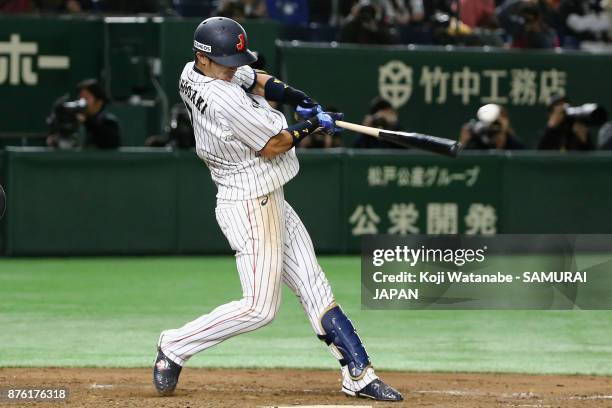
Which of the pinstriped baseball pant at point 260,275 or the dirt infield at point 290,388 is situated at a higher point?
the pinstriped baseball pant at point 260,275

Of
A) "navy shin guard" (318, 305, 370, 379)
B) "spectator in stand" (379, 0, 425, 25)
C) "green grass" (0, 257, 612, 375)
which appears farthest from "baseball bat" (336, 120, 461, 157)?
"spectator in stand" (379, 0, 425, 25)

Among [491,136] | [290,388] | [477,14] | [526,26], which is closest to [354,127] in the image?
[290,388]

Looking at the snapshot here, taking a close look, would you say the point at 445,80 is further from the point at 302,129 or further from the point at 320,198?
the point at 302,129

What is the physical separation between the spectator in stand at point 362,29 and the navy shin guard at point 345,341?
30.3 feet

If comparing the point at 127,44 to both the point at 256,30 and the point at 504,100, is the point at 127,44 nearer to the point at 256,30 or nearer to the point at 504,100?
the point at 256,30

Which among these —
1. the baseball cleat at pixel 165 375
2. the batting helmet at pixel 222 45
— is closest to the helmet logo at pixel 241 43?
the batting helmet at pixel 222 45

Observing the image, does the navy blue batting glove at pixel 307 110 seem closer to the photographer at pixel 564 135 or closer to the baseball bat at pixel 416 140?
the baseball bat at pixel 416 140

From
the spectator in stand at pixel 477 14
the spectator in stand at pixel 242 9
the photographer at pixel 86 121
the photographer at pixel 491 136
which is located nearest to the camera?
the photographer at pixel 86 121

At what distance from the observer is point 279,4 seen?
17094 mm

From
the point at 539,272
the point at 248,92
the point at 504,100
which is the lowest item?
the point at 539,272

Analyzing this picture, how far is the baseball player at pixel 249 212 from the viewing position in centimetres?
683

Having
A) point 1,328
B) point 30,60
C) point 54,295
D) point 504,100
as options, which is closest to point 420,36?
point 504,100

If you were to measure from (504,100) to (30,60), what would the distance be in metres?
5.41

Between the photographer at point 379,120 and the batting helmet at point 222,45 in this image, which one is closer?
the batting helmet at point 222,45
